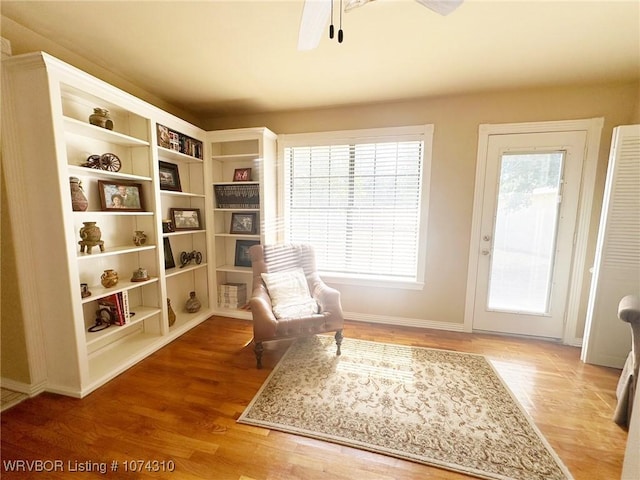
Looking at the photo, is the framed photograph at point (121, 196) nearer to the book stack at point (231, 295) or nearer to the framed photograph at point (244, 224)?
the framed photograph at point (244, 224)

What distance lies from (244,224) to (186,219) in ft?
2.02

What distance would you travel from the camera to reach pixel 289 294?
2439mm

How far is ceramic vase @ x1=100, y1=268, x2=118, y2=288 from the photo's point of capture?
6.66ft

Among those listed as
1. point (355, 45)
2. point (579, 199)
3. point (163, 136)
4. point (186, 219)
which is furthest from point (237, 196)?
point (579, 199)

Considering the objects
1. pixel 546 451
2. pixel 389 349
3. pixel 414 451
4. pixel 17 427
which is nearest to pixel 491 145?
pixel 389 349

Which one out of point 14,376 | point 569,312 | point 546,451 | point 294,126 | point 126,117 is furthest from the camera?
point 294,126

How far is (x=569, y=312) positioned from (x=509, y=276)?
0.60m

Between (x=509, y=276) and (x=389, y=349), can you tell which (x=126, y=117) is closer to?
(x=389, y=349)

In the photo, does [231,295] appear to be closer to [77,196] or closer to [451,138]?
[77,196]

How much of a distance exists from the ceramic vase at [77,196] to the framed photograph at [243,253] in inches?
61.1

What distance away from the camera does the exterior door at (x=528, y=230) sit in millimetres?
2395

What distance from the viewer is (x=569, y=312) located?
2.48 m

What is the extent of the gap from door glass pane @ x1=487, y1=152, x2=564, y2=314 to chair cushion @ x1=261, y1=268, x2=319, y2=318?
74.6 inches

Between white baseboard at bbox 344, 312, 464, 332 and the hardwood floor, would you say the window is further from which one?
the hardwood floor
